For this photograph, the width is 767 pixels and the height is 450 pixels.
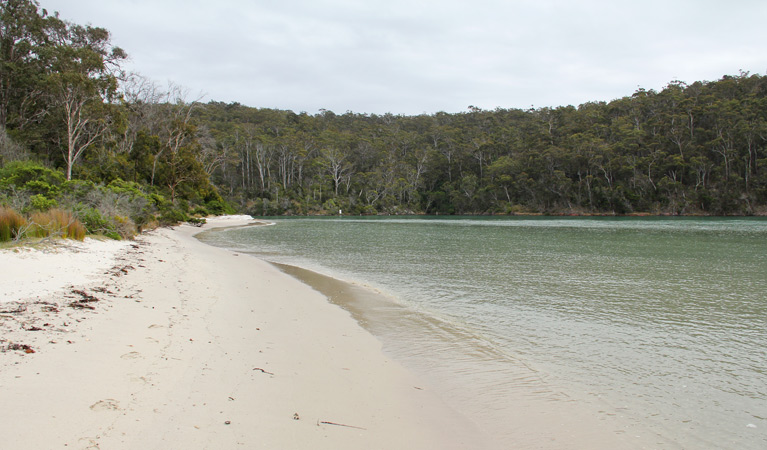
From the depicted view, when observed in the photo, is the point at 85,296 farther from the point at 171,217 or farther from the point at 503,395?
the point at 171,217

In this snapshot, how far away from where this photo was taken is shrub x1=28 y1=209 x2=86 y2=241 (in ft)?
Result: 29.4

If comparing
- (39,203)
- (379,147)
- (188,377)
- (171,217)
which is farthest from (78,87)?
(379,147)

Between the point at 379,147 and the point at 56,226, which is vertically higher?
the point at 379,147

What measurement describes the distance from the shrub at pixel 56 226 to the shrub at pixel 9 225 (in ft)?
1.04

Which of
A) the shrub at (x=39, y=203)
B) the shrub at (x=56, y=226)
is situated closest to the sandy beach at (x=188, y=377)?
the shrub at (x=56, y=226)

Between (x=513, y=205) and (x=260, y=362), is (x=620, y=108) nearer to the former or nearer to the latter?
(x=513, y=205)

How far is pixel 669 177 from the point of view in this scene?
5866 centimetres

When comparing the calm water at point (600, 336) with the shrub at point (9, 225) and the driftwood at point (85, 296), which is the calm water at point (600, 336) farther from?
the shrub at point (9, 225)

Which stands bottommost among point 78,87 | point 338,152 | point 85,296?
point 85,296

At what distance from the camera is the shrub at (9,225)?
26.2 feet

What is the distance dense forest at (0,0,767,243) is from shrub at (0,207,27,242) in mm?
2352

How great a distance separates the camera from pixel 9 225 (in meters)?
8.16

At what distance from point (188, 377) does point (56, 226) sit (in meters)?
8.19

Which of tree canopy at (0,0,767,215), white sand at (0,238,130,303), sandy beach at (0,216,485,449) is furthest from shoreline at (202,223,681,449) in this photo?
tree canopy at (0,0,767,215)
